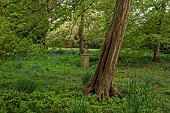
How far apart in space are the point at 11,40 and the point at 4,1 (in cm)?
93

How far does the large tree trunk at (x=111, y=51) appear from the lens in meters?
6.33

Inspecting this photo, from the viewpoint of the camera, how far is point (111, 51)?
20.9ft

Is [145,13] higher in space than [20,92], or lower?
higher

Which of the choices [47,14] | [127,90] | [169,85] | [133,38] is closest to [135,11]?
[133,38]

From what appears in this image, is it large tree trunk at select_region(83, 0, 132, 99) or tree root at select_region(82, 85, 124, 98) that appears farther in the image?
tree root at select_region(82, 85, 124, 98)

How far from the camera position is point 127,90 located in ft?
23.9

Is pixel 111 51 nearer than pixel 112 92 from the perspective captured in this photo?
Yes

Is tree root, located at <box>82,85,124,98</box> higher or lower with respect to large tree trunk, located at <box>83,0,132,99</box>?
lower

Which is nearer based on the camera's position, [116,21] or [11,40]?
[11,40]

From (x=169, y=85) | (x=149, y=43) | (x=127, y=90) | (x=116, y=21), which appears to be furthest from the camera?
(x=149, y=43)

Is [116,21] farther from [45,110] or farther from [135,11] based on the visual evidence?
[135,11]

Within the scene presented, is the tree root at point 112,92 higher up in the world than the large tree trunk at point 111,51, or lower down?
lower down

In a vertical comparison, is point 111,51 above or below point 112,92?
above

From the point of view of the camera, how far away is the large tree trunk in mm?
6328
